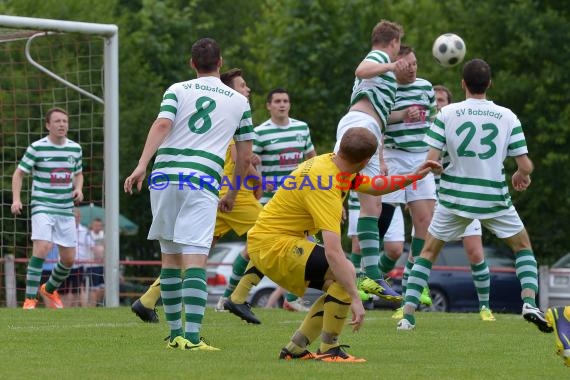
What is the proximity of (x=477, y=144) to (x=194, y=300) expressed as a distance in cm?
296

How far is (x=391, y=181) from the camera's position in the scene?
28.2ft

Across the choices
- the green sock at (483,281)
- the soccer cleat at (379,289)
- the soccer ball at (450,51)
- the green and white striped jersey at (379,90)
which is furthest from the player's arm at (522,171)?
the soccer ball at (450,51)

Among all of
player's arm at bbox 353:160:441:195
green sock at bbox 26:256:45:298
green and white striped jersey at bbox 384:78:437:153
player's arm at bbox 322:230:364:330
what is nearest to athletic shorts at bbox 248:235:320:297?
player's arm at bbox 322:230:364:330

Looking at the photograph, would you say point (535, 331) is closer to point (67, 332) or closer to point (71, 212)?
point (67, 332)

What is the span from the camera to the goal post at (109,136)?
51.2 feet

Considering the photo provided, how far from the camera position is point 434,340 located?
33.1 feet

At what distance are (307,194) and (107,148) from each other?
8212 mm

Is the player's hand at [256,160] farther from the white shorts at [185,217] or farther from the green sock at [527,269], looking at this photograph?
the white shorts at [185,217]

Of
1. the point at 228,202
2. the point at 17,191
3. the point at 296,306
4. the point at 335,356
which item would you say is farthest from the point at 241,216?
the point at 335,356

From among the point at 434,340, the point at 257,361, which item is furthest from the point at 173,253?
the point at 434,340

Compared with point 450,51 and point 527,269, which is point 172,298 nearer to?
point 527,269

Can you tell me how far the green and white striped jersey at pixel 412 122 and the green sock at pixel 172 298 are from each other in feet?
13.0

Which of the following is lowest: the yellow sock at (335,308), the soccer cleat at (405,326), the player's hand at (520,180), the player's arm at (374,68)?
the soccer cleat at (405,326)

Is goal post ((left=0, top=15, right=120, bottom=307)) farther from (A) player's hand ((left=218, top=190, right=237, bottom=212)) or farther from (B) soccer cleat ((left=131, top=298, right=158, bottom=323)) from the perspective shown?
(A) player's hand ((left=218, top=190, right=237, bottom=212))
